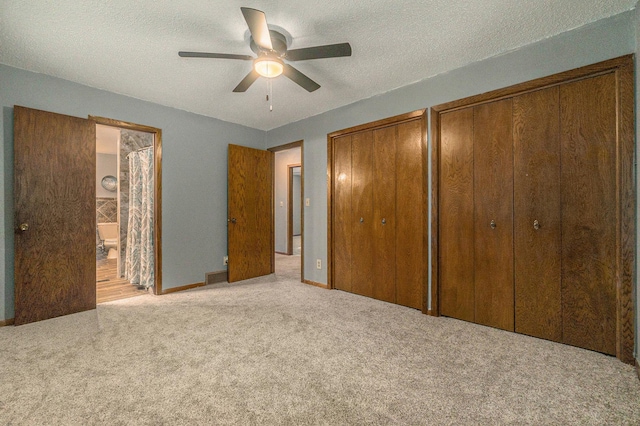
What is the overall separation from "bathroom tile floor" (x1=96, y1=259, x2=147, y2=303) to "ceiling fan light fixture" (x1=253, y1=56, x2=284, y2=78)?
9.99 feet

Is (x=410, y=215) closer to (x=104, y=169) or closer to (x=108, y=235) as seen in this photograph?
(x=108, y=235)

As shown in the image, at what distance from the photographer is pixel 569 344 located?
2111 millimetres

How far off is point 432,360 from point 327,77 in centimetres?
257

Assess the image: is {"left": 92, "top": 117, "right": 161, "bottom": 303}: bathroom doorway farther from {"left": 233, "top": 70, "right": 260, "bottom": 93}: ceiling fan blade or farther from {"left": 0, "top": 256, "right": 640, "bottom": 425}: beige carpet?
{"left": 233, "top": 70, "right": 260, "bottom": 93}: ceiling fan blade

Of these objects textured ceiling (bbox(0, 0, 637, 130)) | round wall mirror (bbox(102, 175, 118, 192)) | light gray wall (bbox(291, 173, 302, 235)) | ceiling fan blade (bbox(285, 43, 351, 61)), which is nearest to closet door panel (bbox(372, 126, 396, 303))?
textured ceiling (bbox(0, 0, 637, 130))

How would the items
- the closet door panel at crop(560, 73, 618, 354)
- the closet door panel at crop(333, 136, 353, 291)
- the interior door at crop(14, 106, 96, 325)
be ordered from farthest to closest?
the closet door panel at crop(333, 136, 353, 291)
the interior door at crop(14, 106, 96, 325)
the closet door panel at crop(560, 73, 618, 354)

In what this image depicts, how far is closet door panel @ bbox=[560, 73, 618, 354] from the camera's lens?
1955 mm

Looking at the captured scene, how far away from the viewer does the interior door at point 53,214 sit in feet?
8.40

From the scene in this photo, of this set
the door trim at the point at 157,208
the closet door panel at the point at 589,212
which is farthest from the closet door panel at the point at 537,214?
the door trim at the point at 157,208

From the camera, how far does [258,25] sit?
66.3 inches

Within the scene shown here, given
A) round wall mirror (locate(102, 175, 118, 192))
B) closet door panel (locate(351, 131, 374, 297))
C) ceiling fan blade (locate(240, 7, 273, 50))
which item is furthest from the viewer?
round wall mirror (locate(102, 175, 118, 192))

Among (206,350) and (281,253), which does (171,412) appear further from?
(281,253)

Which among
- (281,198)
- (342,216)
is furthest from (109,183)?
(342,216)

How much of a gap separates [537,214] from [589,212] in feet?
0.98
